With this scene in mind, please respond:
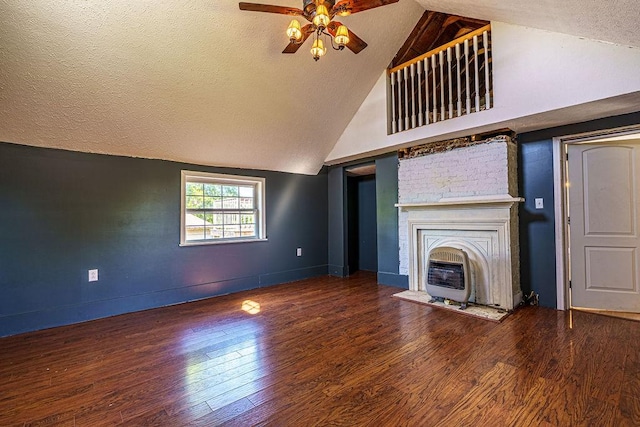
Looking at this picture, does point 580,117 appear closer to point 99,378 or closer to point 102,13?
point 102,13

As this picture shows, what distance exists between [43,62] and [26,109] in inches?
22.1

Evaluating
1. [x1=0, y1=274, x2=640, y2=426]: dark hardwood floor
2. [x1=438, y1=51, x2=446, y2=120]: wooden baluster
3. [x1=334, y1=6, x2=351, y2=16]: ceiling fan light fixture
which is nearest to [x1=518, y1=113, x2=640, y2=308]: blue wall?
[x1=0, y1=274, x2=640, y2=426]: dark hardwood floor

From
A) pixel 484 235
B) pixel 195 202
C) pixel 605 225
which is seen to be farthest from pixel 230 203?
pixel 605 225

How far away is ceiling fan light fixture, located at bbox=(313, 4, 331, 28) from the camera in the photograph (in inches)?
81.2

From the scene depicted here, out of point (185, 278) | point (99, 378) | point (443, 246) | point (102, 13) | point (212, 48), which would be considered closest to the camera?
point (99, 378)

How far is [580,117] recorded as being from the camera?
9.80 feet

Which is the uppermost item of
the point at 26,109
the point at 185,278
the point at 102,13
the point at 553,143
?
the point at 102,13

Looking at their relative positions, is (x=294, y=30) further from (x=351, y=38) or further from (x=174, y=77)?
(x=174, y=77)

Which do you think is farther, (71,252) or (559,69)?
(71,252)

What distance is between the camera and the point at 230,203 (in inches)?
178

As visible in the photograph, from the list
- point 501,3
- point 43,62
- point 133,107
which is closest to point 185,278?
point 133,107

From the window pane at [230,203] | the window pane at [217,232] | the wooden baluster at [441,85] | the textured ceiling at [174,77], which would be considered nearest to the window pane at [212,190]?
the window pane at [230,203]

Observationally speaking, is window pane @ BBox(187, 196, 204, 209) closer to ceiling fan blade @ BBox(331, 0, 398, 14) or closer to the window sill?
the window sill

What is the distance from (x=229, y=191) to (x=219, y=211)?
35cm
